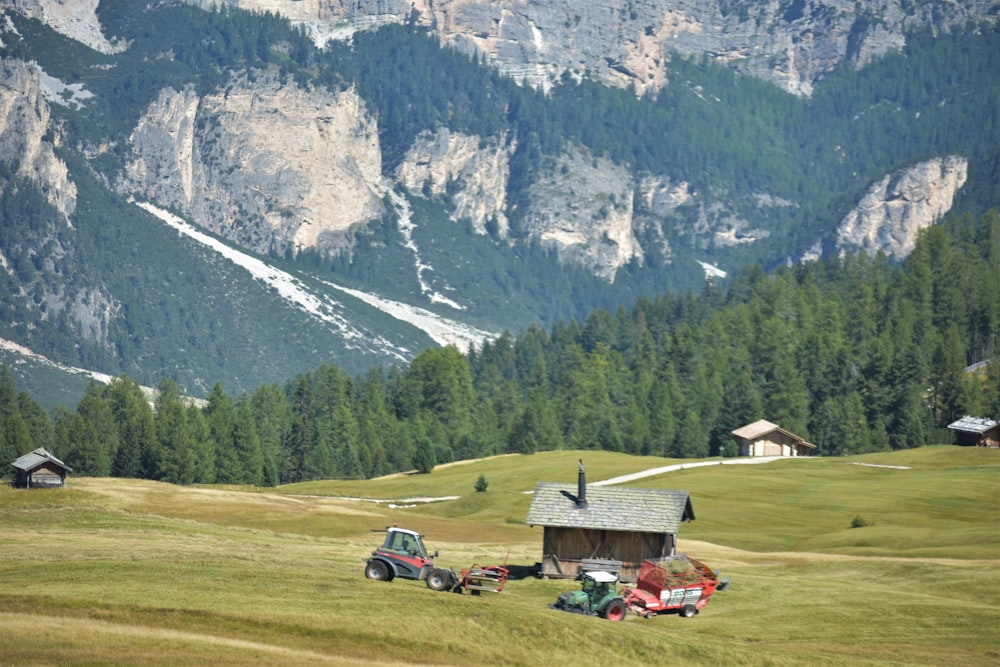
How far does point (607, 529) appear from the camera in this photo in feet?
274

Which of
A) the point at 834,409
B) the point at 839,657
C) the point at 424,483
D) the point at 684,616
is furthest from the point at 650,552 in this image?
the point at 834,409

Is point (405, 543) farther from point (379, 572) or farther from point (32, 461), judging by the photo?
point (32, 461)

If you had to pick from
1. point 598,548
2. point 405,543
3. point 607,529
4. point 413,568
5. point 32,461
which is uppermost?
point 32,461

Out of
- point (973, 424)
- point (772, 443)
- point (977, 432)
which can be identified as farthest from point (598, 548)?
point (772, 443)

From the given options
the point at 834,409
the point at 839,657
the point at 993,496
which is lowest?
the point at 839,657

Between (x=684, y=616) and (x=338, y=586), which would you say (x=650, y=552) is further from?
(x=338, y=586)

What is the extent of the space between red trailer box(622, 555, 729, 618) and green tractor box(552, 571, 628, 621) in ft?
6.47

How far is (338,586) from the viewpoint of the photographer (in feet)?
223

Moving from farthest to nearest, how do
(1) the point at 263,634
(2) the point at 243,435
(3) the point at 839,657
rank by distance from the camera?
(2) the point at 243,435
(3) the point at 839,657
(1) the point at 263,634

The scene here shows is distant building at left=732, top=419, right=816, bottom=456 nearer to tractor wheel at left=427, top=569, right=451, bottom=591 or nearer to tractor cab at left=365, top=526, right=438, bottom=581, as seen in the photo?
tractor cab at left=365, top=526, right=438, bottom=581

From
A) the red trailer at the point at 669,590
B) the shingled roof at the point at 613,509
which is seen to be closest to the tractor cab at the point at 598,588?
the red trailer at the point at 669,590

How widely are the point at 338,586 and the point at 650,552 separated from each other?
788 inches

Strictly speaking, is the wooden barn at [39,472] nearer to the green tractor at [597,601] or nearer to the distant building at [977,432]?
the green tractor at [597,601]

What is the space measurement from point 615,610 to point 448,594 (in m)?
7.20
